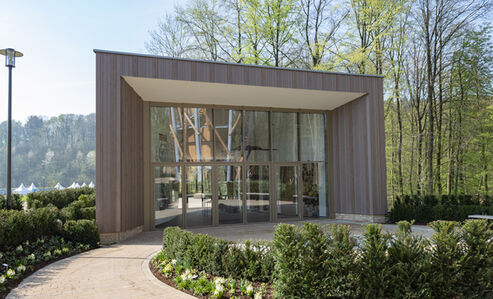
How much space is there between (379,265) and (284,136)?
8621 millimetres

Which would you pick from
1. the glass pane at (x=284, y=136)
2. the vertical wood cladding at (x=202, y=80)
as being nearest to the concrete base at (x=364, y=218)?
the vertical wood cladding at (x=202, y=80)

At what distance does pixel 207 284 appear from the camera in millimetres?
4613

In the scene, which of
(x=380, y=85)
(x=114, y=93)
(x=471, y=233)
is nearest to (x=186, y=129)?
(x=114, y=93)

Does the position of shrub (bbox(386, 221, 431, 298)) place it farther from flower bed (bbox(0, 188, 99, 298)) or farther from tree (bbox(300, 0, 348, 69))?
tree (bbox(300, 0, 348, 69))

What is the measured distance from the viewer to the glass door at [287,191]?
479 inches

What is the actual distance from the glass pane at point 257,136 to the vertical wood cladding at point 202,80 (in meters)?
2.32

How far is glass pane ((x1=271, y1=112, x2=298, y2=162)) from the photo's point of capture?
12273 mm

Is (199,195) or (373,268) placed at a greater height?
(199,195)

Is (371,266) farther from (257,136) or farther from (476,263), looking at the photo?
(257,136)

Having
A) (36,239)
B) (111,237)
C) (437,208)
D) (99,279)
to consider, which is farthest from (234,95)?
(437,208)

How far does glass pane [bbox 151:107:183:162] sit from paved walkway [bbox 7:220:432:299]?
3.32 metres

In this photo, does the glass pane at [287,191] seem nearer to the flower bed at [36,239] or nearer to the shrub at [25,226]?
the flower bed at [36,239]

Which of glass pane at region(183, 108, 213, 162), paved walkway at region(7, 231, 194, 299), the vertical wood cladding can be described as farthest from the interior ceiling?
paved walkway at region(7, 231, 194, 299)

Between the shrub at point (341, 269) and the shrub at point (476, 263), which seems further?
the shrub at point (476, 263)
